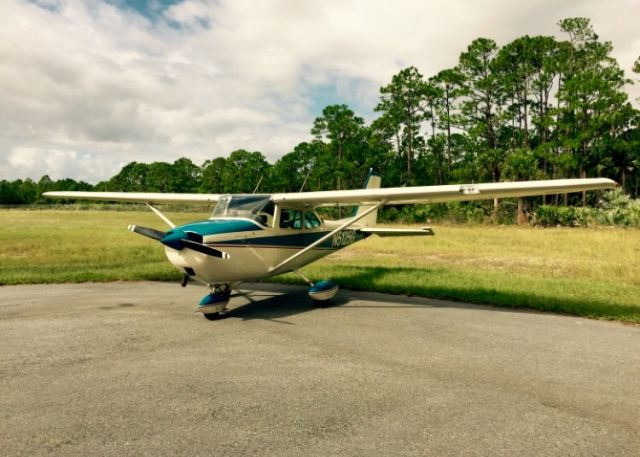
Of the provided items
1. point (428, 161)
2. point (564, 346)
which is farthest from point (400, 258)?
point (428, 161)

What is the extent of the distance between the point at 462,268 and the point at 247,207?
818cm

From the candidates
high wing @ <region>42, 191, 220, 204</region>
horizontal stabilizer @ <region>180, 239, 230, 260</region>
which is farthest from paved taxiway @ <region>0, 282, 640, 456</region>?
high wing @ <region>42, 191, 220, 204</region>

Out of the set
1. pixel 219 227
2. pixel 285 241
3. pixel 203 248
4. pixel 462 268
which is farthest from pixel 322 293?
pixel 462 268

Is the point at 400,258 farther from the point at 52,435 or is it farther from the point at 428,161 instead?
the point at 428,161

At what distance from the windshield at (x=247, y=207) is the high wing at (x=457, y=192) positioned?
0.27 m

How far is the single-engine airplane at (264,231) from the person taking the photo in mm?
7102

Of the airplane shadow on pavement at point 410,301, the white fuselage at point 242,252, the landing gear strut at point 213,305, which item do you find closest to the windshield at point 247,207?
the white fuselage at point 242,252

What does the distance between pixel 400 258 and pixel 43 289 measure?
12.1 meters

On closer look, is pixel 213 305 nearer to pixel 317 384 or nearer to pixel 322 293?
pixel 322 293

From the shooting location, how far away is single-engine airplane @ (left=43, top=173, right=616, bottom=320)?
7102mm

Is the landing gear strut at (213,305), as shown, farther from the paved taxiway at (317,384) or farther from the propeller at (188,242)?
the propeller at (188,242)

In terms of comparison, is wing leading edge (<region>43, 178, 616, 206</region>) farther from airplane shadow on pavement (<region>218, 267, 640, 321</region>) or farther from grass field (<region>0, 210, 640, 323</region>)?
grass field (<region>0, 210, 640, 323</region>)

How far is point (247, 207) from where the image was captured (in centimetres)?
845

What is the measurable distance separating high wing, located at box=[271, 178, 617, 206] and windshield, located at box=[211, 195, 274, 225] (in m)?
0.27
